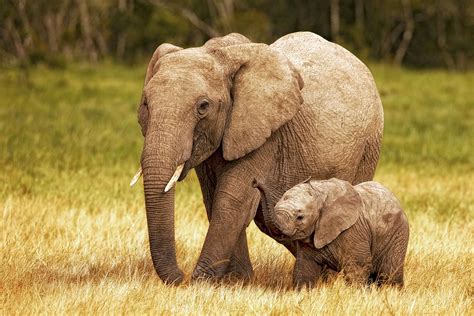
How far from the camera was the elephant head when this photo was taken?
269 inches

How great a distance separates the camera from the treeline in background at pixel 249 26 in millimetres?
26272

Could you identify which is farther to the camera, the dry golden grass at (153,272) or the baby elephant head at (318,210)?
the baby elephant head at (318,210)

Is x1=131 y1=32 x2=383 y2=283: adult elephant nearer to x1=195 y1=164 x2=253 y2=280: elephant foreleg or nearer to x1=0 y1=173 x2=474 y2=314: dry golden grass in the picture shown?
x1=195 y1=164 x2=253 y2=280: elephant foreleg

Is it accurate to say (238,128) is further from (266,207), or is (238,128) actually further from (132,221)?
(132,221)

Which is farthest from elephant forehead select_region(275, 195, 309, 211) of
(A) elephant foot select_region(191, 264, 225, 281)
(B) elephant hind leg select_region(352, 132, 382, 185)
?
(B) elephant hind leg select_region(352, 132, 382, 185)

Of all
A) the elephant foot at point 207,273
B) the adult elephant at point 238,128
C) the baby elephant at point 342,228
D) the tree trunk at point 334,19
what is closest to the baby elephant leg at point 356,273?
the baby elephant at point 342,228

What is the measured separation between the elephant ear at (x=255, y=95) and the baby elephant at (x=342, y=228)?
394mm

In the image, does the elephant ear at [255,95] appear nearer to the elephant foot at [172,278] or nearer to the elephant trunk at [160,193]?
the elephant trunk at [160,193]

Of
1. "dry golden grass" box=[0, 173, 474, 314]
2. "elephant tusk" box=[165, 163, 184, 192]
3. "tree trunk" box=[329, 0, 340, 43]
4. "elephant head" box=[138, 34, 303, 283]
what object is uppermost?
"elephant head" box=[138, 34, 303, 283]

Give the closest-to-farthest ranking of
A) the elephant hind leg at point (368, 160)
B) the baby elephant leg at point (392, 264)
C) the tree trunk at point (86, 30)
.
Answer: the baby elephant leg at point (392, 264) < the elephant hind leg at point (368, 160) < the tree trunk at point (86, 30)

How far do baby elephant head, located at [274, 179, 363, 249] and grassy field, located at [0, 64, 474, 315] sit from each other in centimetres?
31

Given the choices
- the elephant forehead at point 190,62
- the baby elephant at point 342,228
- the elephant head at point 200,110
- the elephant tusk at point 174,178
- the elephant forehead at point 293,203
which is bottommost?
the baby elephant at point 342,228

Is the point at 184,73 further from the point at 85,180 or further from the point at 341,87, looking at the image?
the point at 85,180

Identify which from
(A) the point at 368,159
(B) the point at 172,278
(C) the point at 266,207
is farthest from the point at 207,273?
(A) the point at 368,159
